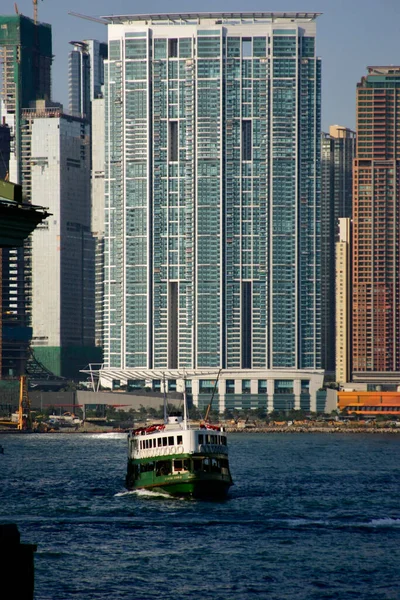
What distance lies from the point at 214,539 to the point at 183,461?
21.3 metres

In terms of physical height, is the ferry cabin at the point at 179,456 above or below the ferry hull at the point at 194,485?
above

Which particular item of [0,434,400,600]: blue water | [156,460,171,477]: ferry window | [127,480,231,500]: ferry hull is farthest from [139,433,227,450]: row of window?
[0,434,400,600]: blue water

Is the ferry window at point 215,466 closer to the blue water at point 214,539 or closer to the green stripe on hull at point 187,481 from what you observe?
the green stripe on hull at point 187,481

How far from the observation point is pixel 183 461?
107125mm

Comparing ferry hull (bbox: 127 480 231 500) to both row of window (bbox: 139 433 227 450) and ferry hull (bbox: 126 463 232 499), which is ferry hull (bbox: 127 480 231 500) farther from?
row of window (bbox: 139 433 227 450)

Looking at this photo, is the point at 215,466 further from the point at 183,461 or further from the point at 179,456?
the point at 179,456

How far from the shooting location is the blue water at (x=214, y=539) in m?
71.0

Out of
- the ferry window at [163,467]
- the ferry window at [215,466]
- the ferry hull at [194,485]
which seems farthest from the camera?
the ferry window at [163,467]

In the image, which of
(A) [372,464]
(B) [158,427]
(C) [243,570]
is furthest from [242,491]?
(A) [372,464]

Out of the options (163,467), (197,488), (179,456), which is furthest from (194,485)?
(163,467)

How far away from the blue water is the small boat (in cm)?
131

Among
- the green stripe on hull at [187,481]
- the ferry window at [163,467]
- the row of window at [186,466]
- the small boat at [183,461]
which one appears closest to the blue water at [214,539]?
the green stripe on hull at [187,481]

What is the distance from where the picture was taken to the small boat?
351 feet

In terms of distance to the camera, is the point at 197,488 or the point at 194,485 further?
the point at 197,488
